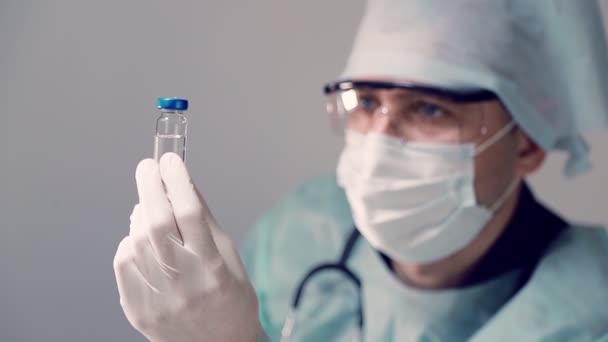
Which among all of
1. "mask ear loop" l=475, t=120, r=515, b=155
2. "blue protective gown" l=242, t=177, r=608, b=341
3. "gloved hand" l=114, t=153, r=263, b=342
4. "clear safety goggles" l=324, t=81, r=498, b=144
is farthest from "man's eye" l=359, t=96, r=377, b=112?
"gloved hand" l=114, t=153, r=263, b=342

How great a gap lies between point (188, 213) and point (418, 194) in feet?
1.58

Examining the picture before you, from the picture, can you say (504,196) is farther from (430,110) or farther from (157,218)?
(157,218)

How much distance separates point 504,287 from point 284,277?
0.43m

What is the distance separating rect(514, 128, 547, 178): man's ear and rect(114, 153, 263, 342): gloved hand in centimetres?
62

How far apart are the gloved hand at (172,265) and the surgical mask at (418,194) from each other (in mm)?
402

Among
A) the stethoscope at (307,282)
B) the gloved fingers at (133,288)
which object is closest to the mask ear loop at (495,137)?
the stethoscope at (307,282)

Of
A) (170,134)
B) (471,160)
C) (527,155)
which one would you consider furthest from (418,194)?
(170,134)

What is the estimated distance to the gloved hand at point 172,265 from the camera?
749 mm

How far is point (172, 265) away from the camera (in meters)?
0.76

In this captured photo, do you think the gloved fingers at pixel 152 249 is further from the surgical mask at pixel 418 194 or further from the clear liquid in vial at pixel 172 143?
the surgical mask at pixel 418 194

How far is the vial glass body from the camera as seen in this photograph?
850 mm

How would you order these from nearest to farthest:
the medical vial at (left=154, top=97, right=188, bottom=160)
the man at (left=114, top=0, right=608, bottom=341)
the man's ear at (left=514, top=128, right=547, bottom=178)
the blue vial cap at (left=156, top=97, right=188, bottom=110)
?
the blue vial cap at (left=156, top=97, right=188, bottom=110), the medical vial at (left=154, top=97, right=188, bottom=160), the man at (left=114, top=0, right=608, bottom=341), the man's ear at (left=514, top=128, right=547, bottom=178)

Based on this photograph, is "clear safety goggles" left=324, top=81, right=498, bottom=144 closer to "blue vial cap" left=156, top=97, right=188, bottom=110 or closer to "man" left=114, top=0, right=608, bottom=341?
"man" left=114, top=0, right=608, bottom=341

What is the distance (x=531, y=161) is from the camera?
1.19 metres
